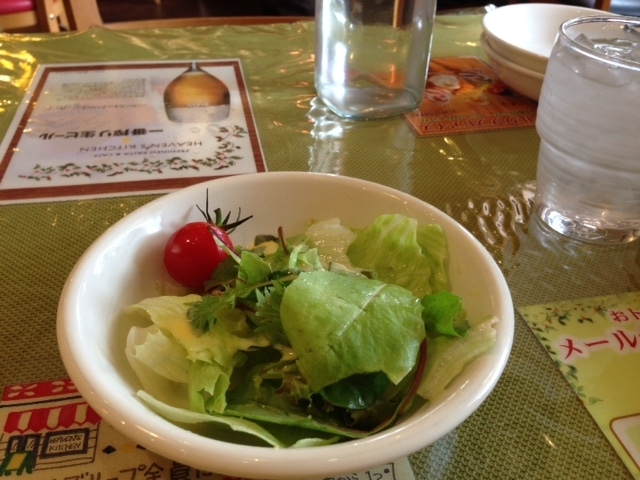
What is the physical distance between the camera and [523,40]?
1078 mm

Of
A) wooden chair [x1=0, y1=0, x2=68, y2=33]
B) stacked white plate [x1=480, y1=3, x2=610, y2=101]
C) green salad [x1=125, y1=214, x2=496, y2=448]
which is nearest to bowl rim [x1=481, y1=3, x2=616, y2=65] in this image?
stacked white plate [x1=480, y1=3, x2=610, y2=101]

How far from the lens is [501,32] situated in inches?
41.7

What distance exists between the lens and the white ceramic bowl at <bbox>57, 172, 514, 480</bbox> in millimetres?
328

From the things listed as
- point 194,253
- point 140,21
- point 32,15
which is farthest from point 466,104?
point 32,15

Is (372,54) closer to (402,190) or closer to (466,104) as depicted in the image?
(466,104)

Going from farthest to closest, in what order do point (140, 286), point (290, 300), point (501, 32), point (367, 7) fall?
point (501, 32) < point (367, 7) < point (140, 286) < point (290, 300)

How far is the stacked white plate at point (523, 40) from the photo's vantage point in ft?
3.06

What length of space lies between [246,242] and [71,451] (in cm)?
26

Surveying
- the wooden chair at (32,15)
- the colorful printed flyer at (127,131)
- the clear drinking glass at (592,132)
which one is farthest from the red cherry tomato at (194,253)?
the wooden chair at (32,15)

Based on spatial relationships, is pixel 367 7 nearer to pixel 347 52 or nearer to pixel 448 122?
pixel 347 52

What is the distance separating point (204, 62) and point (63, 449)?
815 millimetres

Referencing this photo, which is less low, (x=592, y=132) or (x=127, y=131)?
(x=592, y=132)

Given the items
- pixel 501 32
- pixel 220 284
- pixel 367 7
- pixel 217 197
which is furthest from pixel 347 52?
pixel 220 284

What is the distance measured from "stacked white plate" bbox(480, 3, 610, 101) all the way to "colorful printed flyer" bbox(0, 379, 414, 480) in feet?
2.38
